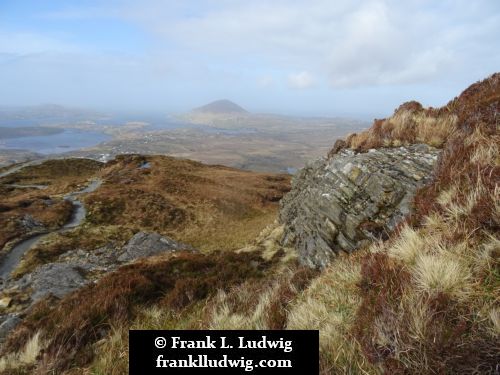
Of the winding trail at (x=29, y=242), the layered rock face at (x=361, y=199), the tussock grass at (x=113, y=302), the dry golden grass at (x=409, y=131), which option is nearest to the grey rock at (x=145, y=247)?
the winding trail at (x=29, y=242)

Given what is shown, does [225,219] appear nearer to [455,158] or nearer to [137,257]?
[137,257]

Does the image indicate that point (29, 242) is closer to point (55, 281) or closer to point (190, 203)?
point (55, 281)

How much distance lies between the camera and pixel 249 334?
186 inches

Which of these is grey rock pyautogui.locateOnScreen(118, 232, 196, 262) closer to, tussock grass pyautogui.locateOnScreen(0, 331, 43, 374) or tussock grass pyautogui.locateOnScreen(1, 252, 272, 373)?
tussock grass pyautogui.locateOnScreen(1, 252, 272, 373)

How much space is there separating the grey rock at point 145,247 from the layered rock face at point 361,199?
36.4 ft

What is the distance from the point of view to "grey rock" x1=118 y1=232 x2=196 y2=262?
20.4 m

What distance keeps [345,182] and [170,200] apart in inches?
1176

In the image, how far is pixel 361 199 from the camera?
1138cm

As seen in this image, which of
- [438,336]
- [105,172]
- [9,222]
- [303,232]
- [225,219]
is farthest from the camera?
[105,172]

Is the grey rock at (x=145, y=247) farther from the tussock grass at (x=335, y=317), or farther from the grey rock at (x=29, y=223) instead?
the tussock grass at (x=335, y=317)

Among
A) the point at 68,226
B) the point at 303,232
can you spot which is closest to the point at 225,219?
the point at 68,226

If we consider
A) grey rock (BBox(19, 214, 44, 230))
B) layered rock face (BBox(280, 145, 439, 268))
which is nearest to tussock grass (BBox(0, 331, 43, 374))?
layered rock face (BBox(280, 145, 439, 268))

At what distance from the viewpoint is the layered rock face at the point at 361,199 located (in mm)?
10453

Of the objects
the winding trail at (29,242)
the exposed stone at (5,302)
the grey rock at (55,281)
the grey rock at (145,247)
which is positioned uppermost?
the grey rock at (55,281)
